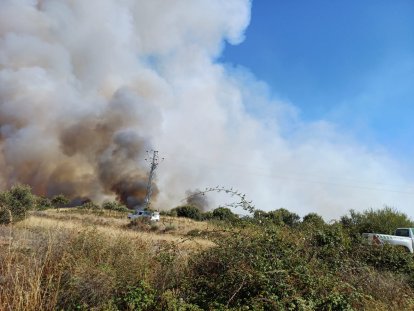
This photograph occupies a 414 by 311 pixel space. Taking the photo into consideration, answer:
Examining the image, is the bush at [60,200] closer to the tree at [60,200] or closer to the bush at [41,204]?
the tree at [60,200]

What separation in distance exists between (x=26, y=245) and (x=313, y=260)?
189 inches

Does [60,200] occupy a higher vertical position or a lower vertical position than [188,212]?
higher

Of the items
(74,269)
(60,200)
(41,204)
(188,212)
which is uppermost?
(60,200)

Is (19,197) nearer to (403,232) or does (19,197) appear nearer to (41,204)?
(41,204)

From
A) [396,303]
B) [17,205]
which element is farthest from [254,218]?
[17,205]

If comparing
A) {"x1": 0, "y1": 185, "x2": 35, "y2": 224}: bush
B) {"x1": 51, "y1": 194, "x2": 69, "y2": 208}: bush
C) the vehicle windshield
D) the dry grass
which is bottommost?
the dry grass

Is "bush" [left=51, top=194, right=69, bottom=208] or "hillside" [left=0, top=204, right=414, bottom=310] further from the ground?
"bush" [left=51, top=194, right=69, bottom=208]

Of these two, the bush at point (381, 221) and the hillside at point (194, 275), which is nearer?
the hillside at point (194, 275)

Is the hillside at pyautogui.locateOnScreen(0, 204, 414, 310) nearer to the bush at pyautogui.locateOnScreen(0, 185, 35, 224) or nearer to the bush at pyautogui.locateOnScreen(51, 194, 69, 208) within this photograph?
the bush at pyautogui.locateOnScreen(0, 185, 35, 224)

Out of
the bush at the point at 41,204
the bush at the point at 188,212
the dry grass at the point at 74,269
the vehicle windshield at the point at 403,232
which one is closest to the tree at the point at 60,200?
the bush at the point at 41,204

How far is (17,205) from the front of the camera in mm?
22828

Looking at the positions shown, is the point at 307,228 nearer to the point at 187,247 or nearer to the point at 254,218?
the point at 254,218

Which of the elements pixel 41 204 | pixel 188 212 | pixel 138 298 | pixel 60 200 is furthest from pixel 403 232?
pixel 60 200

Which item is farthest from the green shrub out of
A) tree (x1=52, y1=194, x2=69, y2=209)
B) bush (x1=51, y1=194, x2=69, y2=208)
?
tree (x1=52, y1=194, x2=69, y2=209)
